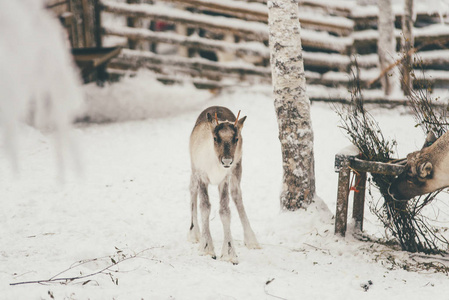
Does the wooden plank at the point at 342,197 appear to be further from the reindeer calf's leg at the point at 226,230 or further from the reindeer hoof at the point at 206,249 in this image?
the reindeer hoof at the point at 206,249

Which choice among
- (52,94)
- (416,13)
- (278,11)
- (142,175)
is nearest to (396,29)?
(416,13)

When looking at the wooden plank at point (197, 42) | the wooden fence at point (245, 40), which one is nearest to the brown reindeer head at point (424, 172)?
the wooden fence at point (245, 40)

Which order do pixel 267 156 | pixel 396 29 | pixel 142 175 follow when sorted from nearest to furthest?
pixel 142 175
pixel 267 156
pixel 396 29

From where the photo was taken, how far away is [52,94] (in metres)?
1.77

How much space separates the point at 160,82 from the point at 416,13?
246 inches

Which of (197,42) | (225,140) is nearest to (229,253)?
(225,140)

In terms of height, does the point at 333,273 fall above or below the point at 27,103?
below

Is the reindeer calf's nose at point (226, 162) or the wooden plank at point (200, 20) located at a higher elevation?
the wooden plank at point (200, 20)

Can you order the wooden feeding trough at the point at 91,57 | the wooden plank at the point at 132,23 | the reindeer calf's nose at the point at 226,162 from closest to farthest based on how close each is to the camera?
the reindeer calf's nose at the point at 226,162
the wooden feeding trough at the point at 91,57
the wooden plank at the point at 132,23

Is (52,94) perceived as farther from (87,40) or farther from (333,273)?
(87,40)

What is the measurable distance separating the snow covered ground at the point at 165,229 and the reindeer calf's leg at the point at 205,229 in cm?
12

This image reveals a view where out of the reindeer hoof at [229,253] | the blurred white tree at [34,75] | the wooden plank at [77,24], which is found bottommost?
the reindeer hoof at [229,253]

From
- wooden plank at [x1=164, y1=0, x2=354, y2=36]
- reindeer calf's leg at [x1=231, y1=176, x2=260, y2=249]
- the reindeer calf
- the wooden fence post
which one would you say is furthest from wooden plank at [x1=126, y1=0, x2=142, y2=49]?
the wooden fence post

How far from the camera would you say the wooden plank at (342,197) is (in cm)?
459
